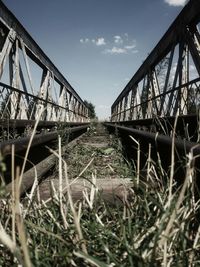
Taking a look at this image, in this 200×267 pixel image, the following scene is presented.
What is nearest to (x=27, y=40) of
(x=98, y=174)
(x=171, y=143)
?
(x=98, y=174)

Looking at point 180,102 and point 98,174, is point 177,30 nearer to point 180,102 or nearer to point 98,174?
point 180,102

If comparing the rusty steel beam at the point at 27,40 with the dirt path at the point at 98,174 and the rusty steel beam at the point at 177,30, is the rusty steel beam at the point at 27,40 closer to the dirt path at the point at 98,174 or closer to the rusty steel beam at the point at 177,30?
the rusty steel beam at the point at 177,30

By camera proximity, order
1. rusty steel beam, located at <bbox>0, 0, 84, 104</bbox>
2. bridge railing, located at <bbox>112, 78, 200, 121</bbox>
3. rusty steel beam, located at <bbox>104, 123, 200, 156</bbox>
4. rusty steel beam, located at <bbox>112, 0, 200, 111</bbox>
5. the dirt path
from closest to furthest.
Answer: rusty steel beam, located at <bbox>104, 123, 200, 156</bbox>, the dirt path, bridge railing, located at <bbox>112, 78, 200, 121</bbox>, rusty steel beam, located at <bbox>112, 0, 200, 111</bbox>, rusty steel beam, located at <bbox>0, 0, 84, 104</bbox>

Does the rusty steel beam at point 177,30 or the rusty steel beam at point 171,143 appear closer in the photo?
the rusty steel beam at point 171,143

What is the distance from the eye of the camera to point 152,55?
1133cm

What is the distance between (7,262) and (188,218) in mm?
557

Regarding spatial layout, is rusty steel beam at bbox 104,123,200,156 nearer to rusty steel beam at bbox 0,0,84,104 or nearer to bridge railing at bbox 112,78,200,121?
bridge railing at bbox 112,78,200,121

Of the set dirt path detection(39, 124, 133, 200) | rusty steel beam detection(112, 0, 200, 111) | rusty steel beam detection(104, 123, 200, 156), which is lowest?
dirt path detection(39, 124, 133, 200)

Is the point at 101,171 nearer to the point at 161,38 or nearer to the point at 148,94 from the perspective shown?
the point at 161,38

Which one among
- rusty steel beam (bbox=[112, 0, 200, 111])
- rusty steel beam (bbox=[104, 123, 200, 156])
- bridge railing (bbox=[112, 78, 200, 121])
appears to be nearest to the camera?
rusty steel beam (bbox=[104, 123, 200, 156])

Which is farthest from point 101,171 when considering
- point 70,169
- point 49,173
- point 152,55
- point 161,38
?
point 152,55

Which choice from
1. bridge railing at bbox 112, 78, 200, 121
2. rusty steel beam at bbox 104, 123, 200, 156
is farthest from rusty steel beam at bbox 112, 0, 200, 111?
rusty steel beam at bbox 104, 123, 200, 156

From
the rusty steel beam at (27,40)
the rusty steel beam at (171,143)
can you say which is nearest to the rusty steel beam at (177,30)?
the rusty steel beam at (171,143)

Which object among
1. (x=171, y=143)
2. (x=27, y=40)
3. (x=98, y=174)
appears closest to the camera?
(x=171, y=143)
